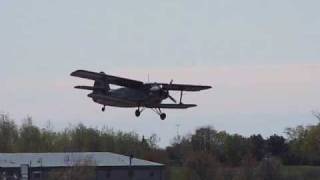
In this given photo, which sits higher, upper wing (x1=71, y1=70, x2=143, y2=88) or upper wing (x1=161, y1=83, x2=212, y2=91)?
upper wing (x1=71, y1=70, x2=143, y2=88)

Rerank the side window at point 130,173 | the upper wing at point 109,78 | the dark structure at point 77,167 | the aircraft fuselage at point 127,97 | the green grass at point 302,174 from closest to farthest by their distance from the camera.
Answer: the aircraft fuselage at point 127,97, the upper wing at point 109,78, the dark structure at point 77,167, the green grass at point 302,174, the side window at point 130,173

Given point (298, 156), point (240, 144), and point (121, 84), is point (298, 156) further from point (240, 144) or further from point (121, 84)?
point (121, 84)

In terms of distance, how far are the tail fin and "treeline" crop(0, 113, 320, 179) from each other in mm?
64295

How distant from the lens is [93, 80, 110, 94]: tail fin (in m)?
62.7

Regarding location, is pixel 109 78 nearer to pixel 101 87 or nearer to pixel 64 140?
pixel 101 87

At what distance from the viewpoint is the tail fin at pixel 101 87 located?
62659 millimetres

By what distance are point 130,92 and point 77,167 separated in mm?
49916

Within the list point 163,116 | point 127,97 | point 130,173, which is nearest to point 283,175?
point 130,173

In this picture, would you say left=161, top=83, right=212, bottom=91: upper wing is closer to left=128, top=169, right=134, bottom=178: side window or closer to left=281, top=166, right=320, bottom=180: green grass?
left=281, top=166, right=320, bottom=180: green grass

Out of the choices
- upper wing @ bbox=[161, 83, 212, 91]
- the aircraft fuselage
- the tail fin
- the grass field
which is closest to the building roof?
the grass field

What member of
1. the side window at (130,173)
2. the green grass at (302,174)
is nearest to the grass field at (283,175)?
the green grass at (302,174)

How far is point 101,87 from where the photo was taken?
63375 millimetres

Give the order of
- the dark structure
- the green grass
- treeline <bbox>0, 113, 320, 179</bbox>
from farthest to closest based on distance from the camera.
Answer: treeline <bbox>0, 113, 320, 179</bbox>
the green grass
the dark structure

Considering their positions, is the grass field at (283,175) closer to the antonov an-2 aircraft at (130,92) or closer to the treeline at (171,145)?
the treeline at (171,145)
